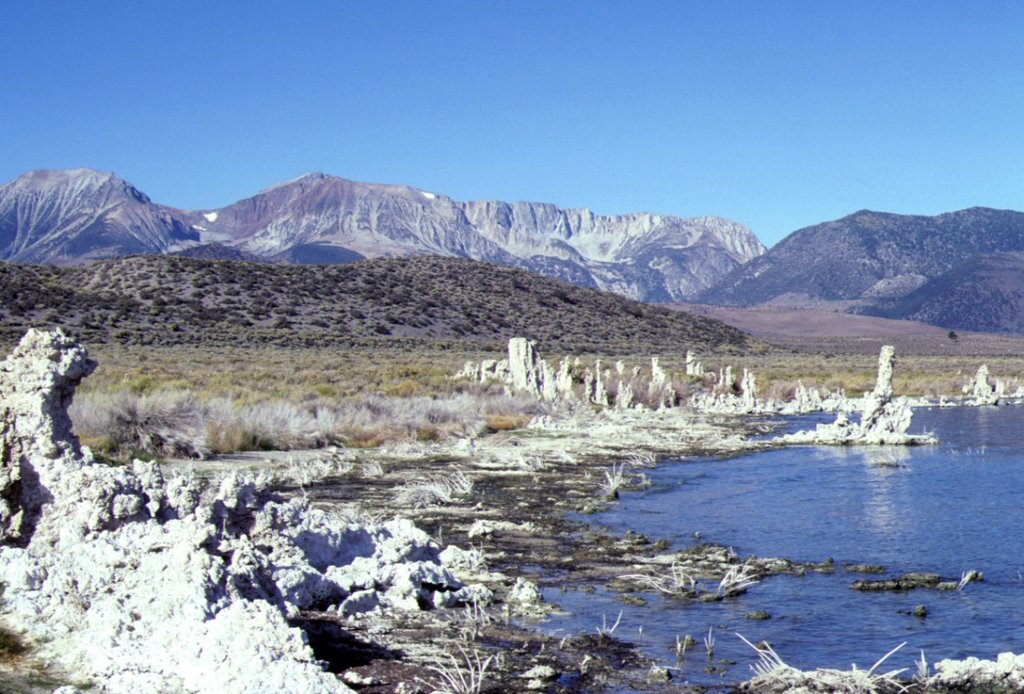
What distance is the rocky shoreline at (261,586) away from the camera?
7.66 metres

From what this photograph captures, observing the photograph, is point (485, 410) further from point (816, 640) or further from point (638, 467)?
point (816, 640)

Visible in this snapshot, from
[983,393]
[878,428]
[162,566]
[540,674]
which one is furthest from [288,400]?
[983,393]

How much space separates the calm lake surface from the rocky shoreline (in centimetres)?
59

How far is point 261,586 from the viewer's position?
9.00 metres

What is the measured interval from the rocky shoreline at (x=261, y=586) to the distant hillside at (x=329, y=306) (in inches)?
1911

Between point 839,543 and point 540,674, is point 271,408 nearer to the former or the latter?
point 839,543

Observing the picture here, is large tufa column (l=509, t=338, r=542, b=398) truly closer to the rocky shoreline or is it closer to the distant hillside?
the rocky shoreline

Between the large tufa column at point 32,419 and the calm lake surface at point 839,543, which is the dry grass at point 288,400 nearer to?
the calm lake surface at point 839,543

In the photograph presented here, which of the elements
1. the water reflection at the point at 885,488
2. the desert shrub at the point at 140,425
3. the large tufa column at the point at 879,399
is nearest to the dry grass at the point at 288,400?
the desert shrub at the point at 140,425

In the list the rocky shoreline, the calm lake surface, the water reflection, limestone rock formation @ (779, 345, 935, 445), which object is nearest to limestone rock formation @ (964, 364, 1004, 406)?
limestone rock formation @ (779, 345, 935, 445)

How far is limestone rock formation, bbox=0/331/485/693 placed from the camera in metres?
7.50

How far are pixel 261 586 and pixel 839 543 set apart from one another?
8.00m

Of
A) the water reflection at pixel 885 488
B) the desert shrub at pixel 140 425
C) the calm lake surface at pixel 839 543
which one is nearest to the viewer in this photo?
the calm lake surface at pixel 839 543

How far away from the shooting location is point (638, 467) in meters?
21.8
